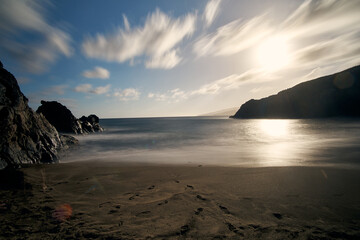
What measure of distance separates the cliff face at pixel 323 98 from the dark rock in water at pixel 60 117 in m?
118

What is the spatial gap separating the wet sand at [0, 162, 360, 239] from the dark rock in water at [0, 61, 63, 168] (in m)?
3.44

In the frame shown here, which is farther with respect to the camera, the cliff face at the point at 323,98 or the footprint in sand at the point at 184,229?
the cliff face at the point at 323,98

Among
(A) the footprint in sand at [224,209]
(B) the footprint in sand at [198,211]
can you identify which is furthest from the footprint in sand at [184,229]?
(A) the footprint in sand at [224,209]

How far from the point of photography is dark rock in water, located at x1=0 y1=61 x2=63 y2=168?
30.1 ft

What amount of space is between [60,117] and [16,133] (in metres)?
32.1

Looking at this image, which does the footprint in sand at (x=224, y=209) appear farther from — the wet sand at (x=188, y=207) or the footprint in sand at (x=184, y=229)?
the footprint in sand at (x=184, y=229)

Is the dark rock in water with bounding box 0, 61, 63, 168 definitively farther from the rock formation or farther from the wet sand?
the rock formation

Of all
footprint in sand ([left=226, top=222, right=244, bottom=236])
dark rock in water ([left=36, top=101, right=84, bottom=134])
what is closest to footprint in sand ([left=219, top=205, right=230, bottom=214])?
footprint in sand ([left=226, top=222, right=244, bottom=236])

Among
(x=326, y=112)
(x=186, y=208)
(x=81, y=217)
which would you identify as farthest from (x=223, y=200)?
(x=326, y=112)

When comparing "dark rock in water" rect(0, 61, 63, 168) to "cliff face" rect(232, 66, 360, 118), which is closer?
"dark rock in water" rect(0, 61, 63, 168)

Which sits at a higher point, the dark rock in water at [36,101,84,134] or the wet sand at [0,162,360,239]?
the dark rock in water at [36,101,84,134]

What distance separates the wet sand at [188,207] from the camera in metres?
3.49

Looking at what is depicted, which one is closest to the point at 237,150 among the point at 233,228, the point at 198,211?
the point at 198,211

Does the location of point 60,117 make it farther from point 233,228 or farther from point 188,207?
point 233,228
